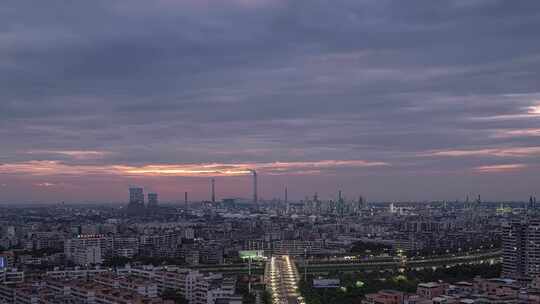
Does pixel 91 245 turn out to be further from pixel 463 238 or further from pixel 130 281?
pixel 463 238

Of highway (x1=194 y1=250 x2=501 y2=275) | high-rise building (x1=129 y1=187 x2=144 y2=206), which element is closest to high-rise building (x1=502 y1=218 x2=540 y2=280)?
highway (x1=194 y1=250 x2=501 y2=275)

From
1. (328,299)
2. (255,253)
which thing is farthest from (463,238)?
(328,299)

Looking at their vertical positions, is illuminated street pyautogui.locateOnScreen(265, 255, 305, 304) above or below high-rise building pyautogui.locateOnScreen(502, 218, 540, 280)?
below

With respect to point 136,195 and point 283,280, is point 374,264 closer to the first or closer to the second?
point 283,280

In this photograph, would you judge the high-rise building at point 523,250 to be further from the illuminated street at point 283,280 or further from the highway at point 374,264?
the illuminated street at point 283,280

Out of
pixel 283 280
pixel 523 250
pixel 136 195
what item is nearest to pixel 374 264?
pixel 283 280

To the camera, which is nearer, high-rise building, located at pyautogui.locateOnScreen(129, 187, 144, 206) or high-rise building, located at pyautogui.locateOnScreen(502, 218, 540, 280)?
high-rise building, located at pyautogui.locateOnScreen(502, 218, 540, 280)

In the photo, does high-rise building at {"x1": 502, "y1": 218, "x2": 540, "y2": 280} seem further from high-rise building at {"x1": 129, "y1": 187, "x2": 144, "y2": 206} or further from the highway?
high-rise building at {"x1": 129, "y1": 187, "x2": 144, "y2": 206}
